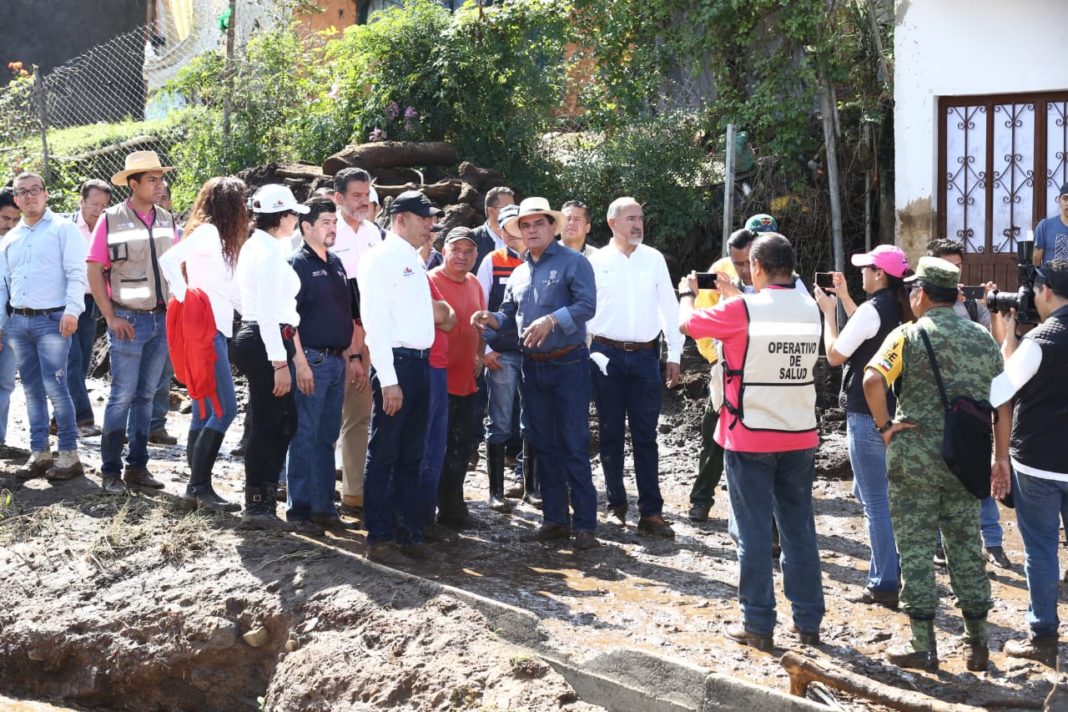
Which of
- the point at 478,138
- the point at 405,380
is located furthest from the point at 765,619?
the point at 478,138

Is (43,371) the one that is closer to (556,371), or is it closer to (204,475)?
(204,475)

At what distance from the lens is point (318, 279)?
7.43 metres

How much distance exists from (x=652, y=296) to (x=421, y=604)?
3073 mm

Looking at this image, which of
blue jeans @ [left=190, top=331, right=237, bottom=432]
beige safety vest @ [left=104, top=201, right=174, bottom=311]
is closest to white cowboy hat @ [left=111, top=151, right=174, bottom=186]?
beige safety vest @ [left=104, top=201, right=174, bottom=311]

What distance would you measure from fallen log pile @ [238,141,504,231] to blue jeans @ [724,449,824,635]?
7.35m

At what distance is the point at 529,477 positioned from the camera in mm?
9258

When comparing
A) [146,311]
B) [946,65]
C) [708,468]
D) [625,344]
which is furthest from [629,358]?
[946,65]

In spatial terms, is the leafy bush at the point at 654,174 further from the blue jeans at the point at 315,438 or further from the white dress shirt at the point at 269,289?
the white dress shirt at the point at 269,289

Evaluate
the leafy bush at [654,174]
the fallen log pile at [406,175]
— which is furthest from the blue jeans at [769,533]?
the leafy bush at [654,174]

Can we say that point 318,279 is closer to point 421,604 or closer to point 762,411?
point 421,604

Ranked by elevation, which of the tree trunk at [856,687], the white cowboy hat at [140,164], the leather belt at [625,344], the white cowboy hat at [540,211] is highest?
the white cowboy hat at [140,164]

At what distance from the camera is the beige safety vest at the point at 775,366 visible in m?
6.00

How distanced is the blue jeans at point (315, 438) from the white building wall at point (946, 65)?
287 inches

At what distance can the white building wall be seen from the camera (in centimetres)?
1205
